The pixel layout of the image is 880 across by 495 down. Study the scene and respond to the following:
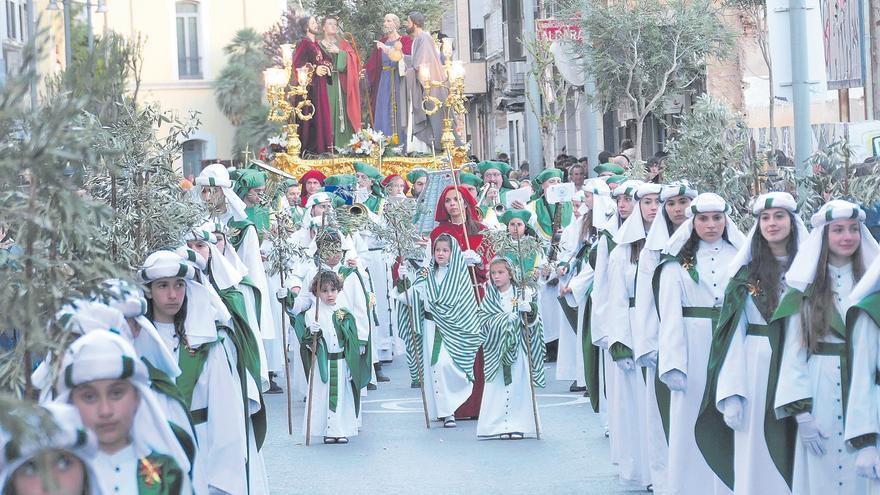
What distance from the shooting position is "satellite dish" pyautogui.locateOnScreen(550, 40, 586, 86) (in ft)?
78.9

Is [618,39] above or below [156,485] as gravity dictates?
above

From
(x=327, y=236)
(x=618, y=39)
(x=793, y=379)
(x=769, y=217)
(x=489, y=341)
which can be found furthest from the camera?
(x=618, y=39)

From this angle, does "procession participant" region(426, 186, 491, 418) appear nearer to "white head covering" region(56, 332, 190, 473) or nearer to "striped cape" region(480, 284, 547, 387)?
"striped cape" region(480, 284, 547, 387)

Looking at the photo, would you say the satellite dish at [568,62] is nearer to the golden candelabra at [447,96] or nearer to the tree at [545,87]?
the tree at [545,87]

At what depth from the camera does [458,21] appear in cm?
6134

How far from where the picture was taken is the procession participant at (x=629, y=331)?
10.1 metres

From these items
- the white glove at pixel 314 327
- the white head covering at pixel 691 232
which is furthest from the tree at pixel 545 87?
the white head covering at pixel 691 232

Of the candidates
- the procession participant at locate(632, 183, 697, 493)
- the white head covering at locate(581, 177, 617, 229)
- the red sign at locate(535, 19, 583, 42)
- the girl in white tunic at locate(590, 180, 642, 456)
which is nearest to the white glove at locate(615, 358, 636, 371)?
the girl in white tunic at locate(590, 180, 642, 456)

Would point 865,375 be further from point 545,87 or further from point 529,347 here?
point 545,87

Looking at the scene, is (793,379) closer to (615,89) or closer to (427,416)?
(427,416)

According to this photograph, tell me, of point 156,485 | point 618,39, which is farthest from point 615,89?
point 156,485

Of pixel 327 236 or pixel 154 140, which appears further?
pixel 327 236

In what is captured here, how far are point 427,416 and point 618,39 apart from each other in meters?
12.7

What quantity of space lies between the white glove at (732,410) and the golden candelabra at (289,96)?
1805 cm
